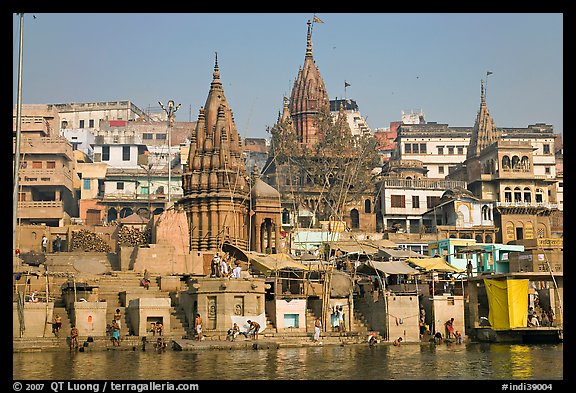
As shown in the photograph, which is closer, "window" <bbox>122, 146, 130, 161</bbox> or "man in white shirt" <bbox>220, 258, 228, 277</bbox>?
"man in white shirt" <bbox>220, 258, 228, 277</bbox>

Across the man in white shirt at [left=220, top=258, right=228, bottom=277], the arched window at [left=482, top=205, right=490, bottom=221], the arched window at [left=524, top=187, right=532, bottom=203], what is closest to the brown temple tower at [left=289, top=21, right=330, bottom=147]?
the arched window at [left=482, top=205, right=490, bottom=221]

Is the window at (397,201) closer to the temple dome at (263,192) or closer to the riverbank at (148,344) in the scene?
the temple dome at (263,192)

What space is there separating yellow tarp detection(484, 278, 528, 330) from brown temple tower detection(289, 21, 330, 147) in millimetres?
36058

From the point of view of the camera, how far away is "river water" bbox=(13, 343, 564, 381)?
21953mm

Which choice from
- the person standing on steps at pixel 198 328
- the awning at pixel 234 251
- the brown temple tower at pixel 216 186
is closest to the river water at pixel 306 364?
the person standing on steps at pixel 198 328

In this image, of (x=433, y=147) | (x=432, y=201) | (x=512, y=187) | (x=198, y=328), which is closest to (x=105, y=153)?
(x=432, y=201)

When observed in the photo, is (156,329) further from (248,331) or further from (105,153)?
(105,153)

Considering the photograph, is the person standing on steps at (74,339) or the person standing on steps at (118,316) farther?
the person standing on steps at (118,316)

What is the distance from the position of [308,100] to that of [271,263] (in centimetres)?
3690

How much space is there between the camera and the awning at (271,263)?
35.8m

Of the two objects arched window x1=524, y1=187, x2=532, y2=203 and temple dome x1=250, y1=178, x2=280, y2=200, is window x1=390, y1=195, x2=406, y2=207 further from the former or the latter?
temple dome x1=250, y1=178, x2=280, y2=200

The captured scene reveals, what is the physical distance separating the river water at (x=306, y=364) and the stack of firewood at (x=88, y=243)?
59.9 feet

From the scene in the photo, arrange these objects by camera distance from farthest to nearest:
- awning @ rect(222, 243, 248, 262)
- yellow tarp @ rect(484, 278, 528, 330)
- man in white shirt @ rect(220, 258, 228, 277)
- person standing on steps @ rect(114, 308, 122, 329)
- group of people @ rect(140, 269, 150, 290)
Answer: awning @ rect(222, 243, 248, 262) < group of people @ rect(140, 269, 150, 290) < yellow tarp @ rect(484, 278, 528, 330) < man in white shirt @ rect(220, 258, 228, 277) < person standing on steps @ rect(114, 308, 122, 329)
